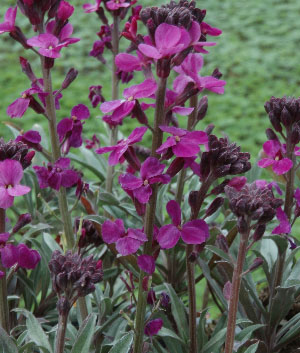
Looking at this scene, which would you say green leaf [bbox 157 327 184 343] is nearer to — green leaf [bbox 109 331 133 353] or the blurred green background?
green leaf [bbox 109 331 133 353]

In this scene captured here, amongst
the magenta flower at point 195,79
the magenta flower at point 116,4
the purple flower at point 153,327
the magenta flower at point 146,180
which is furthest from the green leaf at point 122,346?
the magenta flower at point 116,4

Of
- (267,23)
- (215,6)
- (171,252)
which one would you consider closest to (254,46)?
(267,23)

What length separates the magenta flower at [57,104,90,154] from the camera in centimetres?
162

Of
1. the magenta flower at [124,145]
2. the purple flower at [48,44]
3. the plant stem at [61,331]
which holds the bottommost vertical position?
the plant stem at [61,331]

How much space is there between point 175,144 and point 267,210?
23 centimetres

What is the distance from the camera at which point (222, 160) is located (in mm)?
1327

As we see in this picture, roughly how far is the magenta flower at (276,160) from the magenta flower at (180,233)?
297 mm

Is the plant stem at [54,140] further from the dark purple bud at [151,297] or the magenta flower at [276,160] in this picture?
the magenta flower at [276,160]

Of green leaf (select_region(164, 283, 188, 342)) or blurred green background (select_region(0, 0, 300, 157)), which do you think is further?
blurred green background (select_region(0, 0, 300, 157))

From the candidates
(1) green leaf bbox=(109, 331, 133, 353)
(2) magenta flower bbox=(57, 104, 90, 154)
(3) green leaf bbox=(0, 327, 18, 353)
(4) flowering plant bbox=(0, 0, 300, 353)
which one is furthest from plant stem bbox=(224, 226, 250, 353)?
(2) magenta flower bbox=(57, 104, 90, 154)

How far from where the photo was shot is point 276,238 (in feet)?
5.38

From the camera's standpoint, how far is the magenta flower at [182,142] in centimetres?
123

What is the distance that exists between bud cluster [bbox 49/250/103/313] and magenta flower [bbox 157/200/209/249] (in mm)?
158

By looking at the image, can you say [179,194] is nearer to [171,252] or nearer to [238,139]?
[171,252]
